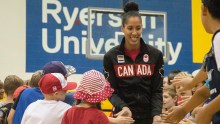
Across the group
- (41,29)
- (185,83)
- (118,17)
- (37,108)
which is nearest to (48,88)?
(37,108)

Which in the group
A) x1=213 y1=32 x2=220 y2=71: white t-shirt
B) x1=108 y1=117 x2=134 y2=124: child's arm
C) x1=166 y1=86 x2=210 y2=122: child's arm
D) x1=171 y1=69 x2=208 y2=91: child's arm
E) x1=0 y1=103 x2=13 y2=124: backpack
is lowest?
x1=0 y1=103 x2=13 y2=124: backpack

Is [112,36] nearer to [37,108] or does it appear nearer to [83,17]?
[83,17]

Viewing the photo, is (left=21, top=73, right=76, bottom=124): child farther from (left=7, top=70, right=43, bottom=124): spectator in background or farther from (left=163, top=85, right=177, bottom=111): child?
(left=163, top=85, right=177, bottom=111): child

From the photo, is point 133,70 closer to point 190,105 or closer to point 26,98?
point 190,105

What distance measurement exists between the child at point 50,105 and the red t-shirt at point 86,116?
12.6 inches

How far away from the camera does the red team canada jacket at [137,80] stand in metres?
3.26

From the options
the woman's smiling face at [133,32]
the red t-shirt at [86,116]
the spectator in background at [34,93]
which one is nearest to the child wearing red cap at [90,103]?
the red t-shirt at [86,116]

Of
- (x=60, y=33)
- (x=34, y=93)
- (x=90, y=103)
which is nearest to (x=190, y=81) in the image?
(x=90, y=103)

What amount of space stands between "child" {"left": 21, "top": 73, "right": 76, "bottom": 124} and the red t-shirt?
32cm

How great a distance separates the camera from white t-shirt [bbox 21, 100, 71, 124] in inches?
126

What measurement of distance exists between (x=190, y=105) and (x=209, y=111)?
39cm

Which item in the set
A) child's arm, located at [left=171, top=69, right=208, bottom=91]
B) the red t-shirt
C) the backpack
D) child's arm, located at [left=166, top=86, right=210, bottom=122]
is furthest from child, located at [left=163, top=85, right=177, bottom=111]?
child's arm, located at [left=166, top=86, right=210, bottom=122]

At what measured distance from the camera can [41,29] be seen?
25.5 feet

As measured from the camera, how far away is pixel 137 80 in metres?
3.27
